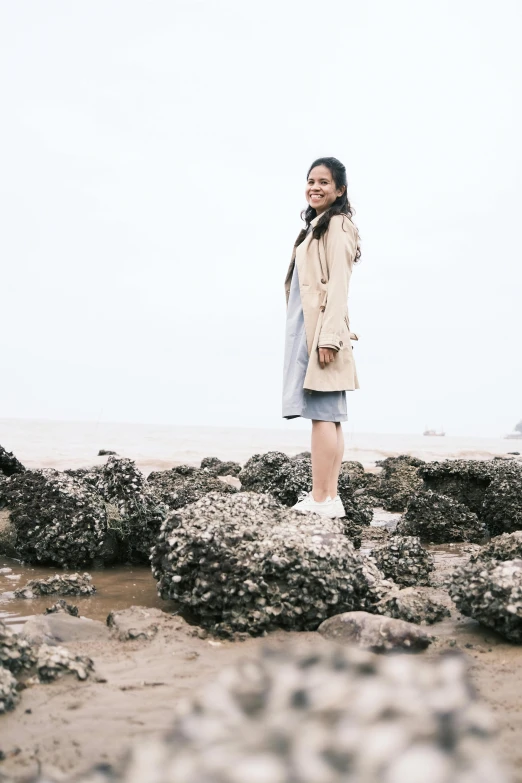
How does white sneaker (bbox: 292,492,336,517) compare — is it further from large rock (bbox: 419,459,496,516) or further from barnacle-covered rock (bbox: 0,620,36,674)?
large rock (bbox: 419,459,496,516)

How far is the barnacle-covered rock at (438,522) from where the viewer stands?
20.2 ft

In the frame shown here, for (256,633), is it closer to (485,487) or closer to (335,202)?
(335,202)

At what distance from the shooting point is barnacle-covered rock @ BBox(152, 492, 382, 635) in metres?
3.22

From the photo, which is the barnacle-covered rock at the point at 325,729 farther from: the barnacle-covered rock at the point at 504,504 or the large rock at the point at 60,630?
the barnacle-covered rock at the point at 504,504

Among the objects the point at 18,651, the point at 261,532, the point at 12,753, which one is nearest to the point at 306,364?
the point at 261,532

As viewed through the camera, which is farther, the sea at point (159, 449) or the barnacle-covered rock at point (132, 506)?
the sea at point (159, 449)

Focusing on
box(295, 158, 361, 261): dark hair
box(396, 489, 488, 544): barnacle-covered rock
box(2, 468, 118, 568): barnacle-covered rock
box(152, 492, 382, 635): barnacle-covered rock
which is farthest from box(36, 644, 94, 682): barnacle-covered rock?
box(396, 489, 488, 544): barnacle-covered rock

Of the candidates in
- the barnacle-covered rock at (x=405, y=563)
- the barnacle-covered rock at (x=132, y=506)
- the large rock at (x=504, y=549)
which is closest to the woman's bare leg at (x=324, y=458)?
the barnacle-covered rock at (x=405, y=563)

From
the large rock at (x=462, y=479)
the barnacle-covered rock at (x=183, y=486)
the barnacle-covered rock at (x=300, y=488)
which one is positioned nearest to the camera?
the barnacle-covered rock at (x=183, y=486)

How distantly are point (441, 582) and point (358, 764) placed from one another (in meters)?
3.45

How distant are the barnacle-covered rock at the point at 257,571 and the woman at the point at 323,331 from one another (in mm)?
1053

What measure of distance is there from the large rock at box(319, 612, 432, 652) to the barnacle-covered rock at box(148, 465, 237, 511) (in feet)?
5.31

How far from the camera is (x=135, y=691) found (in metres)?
2.31

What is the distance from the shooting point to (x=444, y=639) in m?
3.10
